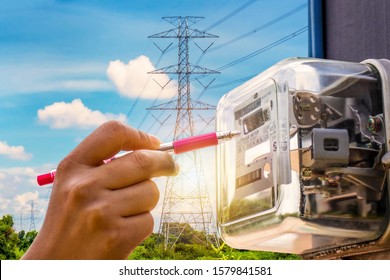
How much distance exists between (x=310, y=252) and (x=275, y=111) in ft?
0.92

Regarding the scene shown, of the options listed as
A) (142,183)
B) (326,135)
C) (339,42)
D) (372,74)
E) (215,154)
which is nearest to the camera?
(142,183)

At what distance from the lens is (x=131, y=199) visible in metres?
0.80

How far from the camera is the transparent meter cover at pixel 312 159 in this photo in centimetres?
101

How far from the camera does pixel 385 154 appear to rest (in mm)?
1054

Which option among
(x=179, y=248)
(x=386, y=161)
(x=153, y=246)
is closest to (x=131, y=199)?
(x=386, y=161)

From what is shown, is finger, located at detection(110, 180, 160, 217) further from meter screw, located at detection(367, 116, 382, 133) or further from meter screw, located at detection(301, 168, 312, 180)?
meter screw, located at detection(367, 116, 382, 133)

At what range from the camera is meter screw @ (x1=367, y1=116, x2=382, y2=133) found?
107 centimetres

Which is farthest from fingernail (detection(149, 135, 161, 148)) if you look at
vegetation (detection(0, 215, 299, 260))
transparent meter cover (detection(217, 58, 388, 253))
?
vegetation (detection(0, 215, 299, 260))

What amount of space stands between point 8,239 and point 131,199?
9861mm

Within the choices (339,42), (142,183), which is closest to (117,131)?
(142,183)

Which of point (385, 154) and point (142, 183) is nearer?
point (142, 183)

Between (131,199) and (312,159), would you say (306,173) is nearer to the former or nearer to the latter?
(312,159)

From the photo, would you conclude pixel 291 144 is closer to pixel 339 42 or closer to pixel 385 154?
pixel 385 154

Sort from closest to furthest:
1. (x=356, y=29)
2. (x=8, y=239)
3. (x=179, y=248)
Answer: (x=356, y=29)
(x=8, y=239)
(x=179, y=248)
